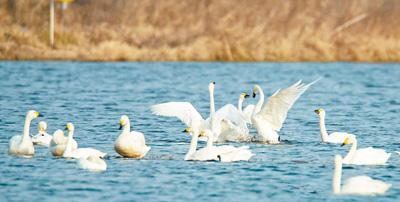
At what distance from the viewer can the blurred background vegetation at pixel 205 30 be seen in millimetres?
51281

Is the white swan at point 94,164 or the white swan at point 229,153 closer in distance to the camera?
the white swan at point 94,164

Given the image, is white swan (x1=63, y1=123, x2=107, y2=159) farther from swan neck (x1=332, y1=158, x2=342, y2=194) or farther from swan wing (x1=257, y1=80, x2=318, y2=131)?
swan wing (x1=257, y1=80, x2=318, y2=131)

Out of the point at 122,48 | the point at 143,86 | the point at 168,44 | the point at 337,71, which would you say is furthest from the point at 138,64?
the point at 143,86

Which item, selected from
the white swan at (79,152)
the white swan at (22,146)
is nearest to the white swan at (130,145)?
the white swan at (79,152)

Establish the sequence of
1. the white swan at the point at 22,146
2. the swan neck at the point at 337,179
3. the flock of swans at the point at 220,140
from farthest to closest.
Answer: the white swan at the point at 22,146 → the flock of swans at the point at 220,140 → the swan neck at the point at 337,179

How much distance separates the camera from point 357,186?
14.9 m

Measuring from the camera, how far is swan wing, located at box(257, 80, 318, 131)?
21.2 metres

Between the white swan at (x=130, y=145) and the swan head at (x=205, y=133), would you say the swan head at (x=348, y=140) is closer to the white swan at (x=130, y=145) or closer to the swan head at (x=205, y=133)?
the swan head at (x=205, y=133)

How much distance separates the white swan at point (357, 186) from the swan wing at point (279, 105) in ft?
20.0

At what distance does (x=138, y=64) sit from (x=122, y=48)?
5.01ft

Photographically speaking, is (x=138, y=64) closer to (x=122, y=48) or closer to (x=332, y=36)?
(x=122, y=48)

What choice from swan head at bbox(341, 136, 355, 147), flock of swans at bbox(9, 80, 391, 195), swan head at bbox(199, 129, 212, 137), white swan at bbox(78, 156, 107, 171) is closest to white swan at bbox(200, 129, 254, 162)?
flock of swans at bbox(9, 80, 391, 195)

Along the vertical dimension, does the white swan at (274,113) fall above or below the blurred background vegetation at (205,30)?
below

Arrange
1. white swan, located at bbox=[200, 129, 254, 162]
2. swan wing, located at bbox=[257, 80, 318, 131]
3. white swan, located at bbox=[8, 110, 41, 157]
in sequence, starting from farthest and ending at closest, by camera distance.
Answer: swan wing, located at bbox=[257, 80, 318, 131] < white swan, located at bbox=[8, 110, 41, 157] < white swan, located at bbox=[200, 129, 254, 162]
